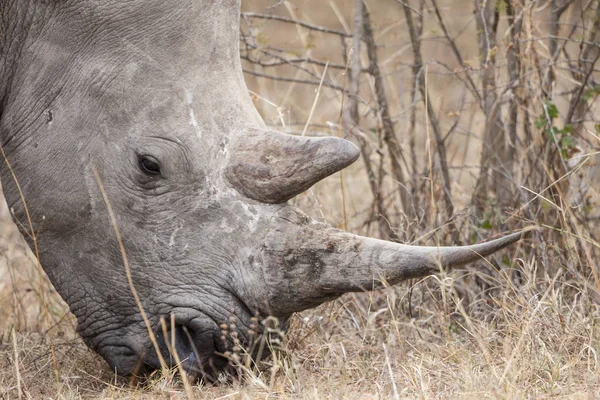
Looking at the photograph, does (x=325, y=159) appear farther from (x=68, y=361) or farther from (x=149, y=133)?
(x=68, y=361)

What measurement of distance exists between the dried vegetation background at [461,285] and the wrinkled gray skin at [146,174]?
0.24 meters

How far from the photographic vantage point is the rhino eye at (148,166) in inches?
150

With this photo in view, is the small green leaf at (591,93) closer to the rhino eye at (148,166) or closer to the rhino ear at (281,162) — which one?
the rhino ear at (281,162)

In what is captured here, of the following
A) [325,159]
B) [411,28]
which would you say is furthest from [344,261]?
[411,28]

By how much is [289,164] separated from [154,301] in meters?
0.73

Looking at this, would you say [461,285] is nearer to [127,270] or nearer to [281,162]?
[281,162]

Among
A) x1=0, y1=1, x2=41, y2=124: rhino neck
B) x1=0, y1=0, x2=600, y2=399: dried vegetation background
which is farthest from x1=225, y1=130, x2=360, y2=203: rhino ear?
x1=0, y1=1, x2=41, y2=124: rhino neck

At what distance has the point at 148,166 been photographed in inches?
150

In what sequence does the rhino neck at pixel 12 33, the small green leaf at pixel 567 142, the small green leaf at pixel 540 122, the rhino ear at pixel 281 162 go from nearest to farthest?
the rhino ear at pixel 281 162 < the rhino neck at pixel 12 33 < the small green leaf at pixel 567 142 < the small green leaf at pixel 540 122

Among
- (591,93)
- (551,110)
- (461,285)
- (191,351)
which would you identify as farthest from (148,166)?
(591,93)

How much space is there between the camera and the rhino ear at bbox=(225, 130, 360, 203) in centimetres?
355

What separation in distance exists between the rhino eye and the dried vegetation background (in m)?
0.72

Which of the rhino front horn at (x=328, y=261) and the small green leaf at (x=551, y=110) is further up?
the small green leaf at (x=551, y=110)

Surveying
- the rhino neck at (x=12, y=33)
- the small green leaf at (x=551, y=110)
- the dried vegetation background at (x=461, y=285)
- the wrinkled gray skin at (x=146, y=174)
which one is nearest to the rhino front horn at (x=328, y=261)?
the wrinkled gray skin at (x=146, y=174)
